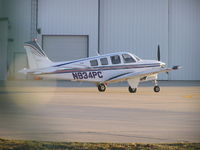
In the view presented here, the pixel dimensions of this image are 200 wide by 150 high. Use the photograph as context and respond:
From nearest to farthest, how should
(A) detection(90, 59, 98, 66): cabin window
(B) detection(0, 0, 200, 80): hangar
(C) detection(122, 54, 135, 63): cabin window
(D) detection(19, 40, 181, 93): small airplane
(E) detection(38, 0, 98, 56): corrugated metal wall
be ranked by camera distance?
1. (D) detection(19, 40, 181, 93): small airplane
2. (A) detection(90, 59, 98, 66): cabin window
3. (C) detection(122, 54, 135, 63): cabin window
4. (E) detection(38, 0, 98, 56): corrugated metal wall
5. (B) detection(0, 0, 200, 80): hangar

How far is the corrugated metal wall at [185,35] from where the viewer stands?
41.6m

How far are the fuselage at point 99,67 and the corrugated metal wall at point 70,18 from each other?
63.6 feet

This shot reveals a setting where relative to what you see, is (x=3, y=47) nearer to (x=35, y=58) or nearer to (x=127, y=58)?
(x=35, y=58)

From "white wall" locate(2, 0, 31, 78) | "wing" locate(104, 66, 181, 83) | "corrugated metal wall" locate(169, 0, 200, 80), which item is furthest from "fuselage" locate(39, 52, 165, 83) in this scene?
"white wall" locate(2, 0, 31, 78)

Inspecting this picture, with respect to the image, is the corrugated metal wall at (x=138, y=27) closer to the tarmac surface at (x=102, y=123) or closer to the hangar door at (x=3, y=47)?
the hangar door at (x=3, y=47)

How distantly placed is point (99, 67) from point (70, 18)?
20179 millimetres

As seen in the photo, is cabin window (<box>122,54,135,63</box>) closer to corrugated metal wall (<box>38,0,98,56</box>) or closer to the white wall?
corrugated metal wall (<box>38,0,98,56</box>)

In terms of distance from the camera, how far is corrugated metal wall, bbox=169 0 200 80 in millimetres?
41562

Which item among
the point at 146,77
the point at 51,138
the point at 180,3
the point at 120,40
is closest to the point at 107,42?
the point at 120,40

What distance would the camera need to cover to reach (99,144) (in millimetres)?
7871

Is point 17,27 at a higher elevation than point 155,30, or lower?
higher

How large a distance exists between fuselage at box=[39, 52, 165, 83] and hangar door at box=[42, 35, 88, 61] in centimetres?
1977

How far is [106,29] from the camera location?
41875mm

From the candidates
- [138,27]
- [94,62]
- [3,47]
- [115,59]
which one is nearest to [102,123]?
[94,62]
